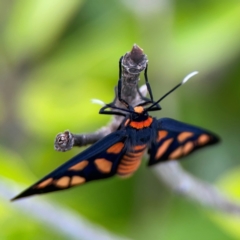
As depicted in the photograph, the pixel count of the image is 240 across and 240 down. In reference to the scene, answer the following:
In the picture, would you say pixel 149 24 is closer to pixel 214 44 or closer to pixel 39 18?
pixel 214 44

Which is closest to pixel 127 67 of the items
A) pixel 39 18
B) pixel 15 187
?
pixel 15 187

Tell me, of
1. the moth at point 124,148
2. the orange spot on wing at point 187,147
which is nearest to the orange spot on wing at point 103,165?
the moth at point 124,148

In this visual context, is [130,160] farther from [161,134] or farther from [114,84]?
[114,84]

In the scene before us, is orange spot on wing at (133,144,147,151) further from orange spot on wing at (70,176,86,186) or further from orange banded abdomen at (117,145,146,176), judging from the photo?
orange spot on wing at (70,176,86,186)

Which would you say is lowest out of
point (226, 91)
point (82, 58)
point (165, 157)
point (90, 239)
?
point (90, 239)

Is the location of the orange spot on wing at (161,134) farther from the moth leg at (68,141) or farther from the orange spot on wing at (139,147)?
the moth leg at (68,141)
